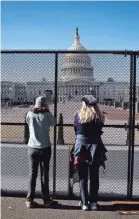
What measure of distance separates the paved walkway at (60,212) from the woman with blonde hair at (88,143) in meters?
0.19

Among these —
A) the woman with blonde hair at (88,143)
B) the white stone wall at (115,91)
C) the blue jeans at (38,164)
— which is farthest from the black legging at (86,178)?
the white stone wall at (115,91)

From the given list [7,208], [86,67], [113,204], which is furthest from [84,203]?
[86,67]

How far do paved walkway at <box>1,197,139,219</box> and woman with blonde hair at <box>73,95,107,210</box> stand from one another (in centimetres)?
19

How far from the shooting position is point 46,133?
5742 mm

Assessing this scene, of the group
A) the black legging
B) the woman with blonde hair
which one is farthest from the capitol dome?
the black legging

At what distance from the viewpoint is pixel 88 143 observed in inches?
220

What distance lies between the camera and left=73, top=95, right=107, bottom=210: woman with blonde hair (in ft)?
18.0

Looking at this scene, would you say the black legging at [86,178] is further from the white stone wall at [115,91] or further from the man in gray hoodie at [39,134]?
the white stone wall at [115,91]

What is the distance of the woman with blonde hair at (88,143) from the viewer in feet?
18.0

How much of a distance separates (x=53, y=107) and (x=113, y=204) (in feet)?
6.47

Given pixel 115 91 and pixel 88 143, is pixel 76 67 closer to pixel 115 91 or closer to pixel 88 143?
pixel 115 91

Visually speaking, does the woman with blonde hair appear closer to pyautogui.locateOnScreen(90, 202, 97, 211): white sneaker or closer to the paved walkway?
pyautogui.locateOnScreen(90, 202, 97, 211): white sneaker

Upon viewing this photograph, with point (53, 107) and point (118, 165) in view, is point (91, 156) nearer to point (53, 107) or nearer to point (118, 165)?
point (53, 107)

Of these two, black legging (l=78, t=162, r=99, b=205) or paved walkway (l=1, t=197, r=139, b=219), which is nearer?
paved walkway (l=1, t=197, r=139, b=219)
